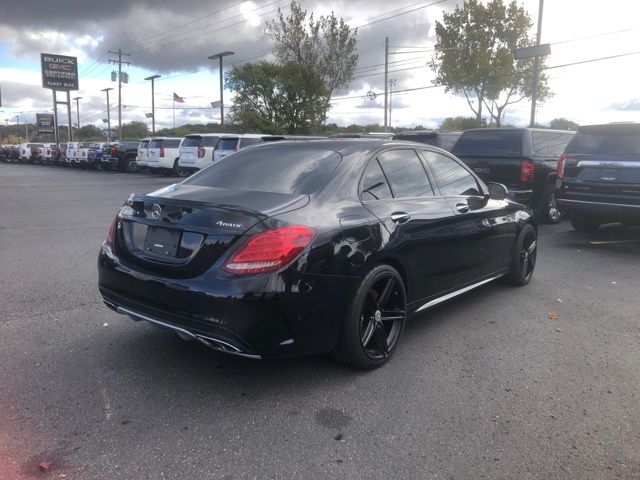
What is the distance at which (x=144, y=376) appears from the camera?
3.56m

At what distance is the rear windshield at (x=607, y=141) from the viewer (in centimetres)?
792

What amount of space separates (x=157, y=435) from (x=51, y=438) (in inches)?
21.3

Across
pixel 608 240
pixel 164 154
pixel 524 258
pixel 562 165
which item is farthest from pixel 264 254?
pixel 164 154

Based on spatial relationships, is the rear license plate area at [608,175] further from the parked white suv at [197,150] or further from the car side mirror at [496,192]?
the parked white suv at [197,150]

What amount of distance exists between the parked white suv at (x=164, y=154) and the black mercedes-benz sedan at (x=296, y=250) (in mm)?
21016

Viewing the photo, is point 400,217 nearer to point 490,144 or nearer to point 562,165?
point 562,165

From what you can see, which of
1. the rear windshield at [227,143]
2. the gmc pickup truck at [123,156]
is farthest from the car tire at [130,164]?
the rear windshield at [227,143]

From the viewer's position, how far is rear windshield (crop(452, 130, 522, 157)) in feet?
32.3

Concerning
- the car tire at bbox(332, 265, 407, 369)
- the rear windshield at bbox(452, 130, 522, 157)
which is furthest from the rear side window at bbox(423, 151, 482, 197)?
the rear windshield at bbox(452, 130, 522, 157)

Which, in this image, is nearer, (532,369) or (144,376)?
(144,376)

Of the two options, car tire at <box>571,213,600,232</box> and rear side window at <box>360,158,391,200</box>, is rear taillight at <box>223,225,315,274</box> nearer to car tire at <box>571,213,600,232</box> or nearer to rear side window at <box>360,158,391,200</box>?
rear side window at <box>360,158,391,200</box>

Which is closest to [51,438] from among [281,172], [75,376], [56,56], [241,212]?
[75,376]

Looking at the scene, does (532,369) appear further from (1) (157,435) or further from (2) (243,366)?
(1) (157,435)

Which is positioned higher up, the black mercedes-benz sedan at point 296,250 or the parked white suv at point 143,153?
the parked white suv at point 143,153
